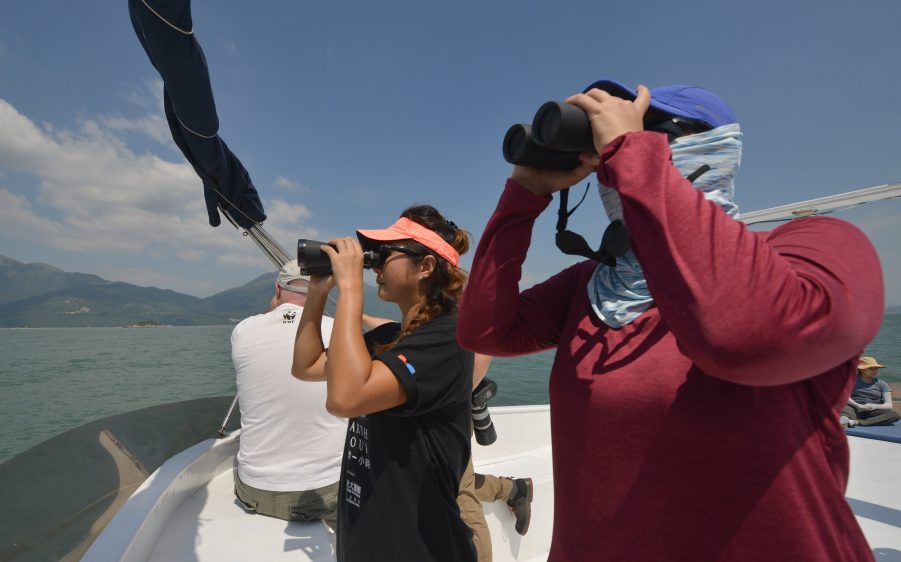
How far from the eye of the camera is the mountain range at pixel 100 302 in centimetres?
9475

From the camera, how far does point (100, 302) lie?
5084 inches

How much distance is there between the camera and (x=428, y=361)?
1.08 meters

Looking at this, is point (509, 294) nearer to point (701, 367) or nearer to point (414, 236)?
point (701, 367)

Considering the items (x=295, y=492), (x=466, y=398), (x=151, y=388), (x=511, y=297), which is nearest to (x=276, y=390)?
(x=295, y=492)

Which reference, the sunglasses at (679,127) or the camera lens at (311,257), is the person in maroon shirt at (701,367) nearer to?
the sunglasses at (679,127)

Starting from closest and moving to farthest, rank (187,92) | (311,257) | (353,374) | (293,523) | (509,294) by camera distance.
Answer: (509,294)
(353,374)
(311,257)
(187,92)
(293,523)

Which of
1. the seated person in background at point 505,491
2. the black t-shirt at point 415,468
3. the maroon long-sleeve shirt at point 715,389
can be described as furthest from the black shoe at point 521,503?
the maroon long-sleeve shirt at point 715,389

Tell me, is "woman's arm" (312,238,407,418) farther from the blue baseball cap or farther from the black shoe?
the black shoe

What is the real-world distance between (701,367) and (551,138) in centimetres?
34

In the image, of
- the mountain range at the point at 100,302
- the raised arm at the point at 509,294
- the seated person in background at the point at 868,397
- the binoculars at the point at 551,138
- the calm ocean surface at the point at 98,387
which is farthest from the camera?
the mountain range at the point at 100,302

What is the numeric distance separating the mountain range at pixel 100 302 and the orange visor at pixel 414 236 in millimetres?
67912

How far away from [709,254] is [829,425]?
11.0 inches

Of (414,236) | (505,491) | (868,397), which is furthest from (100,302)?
(868,397)

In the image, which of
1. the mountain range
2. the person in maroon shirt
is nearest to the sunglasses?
the person in maroon shirt
